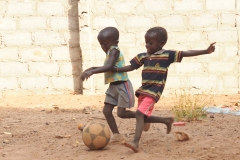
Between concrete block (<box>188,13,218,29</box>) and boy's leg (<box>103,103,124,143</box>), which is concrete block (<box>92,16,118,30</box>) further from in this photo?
boy's leg (<box>103,103,124,143</box>)

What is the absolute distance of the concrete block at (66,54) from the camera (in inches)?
366

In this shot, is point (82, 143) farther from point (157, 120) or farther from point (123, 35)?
point (123, 35)

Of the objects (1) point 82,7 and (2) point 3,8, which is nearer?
(1) point 82,7

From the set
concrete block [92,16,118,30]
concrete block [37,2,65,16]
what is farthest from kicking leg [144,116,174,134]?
concrete block [37,2,65,16]

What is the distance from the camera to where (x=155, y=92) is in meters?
4.57

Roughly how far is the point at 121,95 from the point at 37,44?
192 inches

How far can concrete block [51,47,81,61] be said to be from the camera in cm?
930

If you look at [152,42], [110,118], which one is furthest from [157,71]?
[110,118]

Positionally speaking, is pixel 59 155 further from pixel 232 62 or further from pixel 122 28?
pixel 232 62

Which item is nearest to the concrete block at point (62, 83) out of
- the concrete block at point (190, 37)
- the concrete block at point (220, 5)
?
the concrete block at point (190, 37)

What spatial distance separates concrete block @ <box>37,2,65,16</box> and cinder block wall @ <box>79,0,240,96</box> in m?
0.64

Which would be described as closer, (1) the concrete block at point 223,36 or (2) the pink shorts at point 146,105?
(2) the pink shorts at point 146,105

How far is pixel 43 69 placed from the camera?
9.30 meters

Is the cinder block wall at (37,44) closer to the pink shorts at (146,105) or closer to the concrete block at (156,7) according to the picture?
the concrete block at (156,7)
